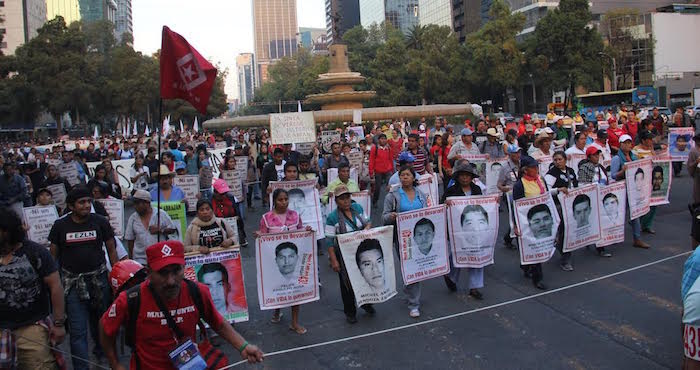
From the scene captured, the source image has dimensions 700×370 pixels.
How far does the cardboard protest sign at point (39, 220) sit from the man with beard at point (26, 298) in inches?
218

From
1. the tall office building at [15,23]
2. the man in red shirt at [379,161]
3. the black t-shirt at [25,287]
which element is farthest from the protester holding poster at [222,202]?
the tall office building at [15,23]

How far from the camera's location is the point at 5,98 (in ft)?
163

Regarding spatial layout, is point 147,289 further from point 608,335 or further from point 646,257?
point 646,257

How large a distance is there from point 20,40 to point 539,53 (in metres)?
72.2

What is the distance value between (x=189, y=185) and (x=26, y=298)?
878 centimetres

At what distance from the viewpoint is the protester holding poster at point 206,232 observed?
6.84 m

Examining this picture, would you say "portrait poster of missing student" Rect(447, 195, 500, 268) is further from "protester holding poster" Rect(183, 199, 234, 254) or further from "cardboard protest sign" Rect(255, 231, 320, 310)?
"protester holding poster" Rect(183, 199, 234, 254)

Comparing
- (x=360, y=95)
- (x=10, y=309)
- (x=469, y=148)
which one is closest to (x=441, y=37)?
(x=360, y=95)

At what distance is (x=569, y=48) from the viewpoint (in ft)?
169

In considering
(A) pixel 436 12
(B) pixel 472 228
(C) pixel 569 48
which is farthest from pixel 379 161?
(A) pixel 436 12

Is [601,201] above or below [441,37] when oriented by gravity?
below

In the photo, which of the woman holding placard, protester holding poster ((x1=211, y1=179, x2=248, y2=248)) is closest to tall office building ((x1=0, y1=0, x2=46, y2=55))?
protester holding poster ((x1=211, y1=179, x2=248, y2=248))

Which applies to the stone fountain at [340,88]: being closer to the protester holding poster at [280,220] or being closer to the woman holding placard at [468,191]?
the woman holding placard at [468,191]

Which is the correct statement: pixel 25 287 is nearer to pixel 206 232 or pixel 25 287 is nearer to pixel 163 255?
pixel 163 255
